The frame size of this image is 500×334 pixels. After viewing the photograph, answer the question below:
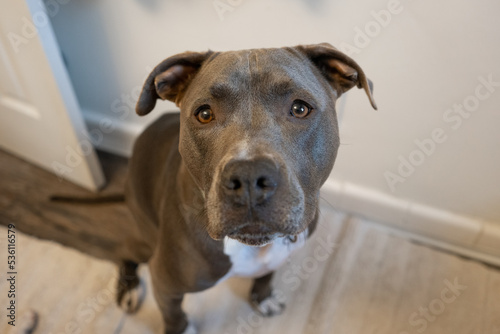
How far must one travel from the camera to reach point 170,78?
4.99 ft

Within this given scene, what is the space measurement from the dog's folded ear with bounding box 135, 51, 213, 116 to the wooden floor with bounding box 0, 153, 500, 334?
3.69 feet

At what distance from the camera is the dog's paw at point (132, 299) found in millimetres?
2166

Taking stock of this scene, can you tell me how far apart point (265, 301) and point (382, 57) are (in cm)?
129

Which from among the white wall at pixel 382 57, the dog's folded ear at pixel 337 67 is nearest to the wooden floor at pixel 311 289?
the white wall at pixel 382 57

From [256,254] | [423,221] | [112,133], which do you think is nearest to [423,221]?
[423,221]

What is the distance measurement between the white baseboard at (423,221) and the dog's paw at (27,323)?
1.66m

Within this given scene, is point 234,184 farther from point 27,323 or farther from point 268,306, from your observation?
point 27,323

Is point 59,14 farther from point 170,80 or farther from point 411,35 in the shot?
point 411,35

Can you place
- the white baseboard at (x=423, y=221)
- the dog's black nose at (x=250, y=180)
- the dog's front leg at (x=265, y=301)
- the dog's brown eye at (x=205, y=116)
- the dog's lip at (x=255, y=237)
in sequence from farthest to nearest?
the white baseboard at (x=423, y=221), the dog's front leg at (x=265, y=301), the dog's brown eye at (x=205, y=116), the dog's lip at (x=255, y=237), the dog's black nose at (x=250, y=180)

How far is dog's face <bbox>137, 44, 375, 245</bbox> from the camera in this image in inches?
45.8

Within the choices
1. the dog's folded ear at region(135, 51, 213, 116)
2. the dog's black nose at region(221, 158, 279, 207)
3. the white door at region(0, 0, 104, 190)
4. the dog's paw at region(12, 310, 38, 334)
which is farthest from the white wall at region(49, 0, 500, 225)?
the dog's paw at region(12, 310, 38, 334)

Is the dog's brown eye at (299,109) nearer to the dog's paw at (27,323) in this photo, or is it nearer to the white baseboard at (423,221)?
the white baseboard at (423,221)

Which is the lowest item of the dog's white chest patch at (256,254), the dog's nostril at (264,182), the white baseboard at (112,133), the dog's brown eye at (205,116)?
the white baseboard at (112,133)

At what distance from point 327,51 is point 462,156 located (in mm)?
1120
